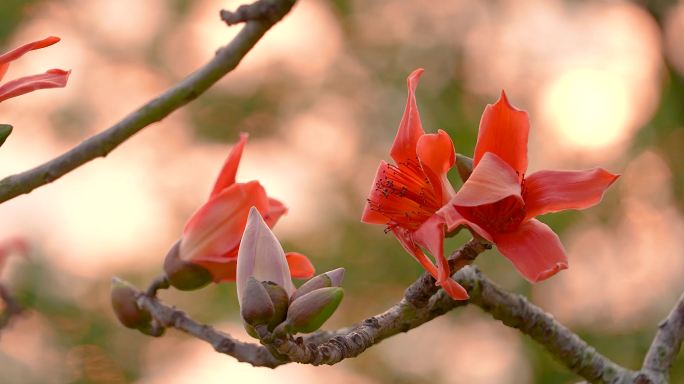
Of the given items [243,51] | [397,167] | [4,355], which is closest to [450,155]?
[397,167]

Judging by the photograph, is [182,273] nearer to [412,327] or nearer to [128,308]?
[128,308]

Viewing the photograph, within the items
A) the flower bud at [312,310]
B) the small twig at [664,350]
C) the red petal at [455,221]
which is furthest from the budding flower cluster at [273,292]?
the small twig at [664,350]

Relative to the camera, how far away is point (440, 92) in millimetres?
8039

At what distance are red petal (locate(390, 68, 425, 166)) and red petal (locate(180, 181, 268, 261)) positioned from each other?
0.19 m

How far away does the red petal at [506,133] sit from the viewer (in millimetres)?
948

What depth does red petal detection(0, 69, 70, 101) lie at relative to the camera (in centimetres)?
100

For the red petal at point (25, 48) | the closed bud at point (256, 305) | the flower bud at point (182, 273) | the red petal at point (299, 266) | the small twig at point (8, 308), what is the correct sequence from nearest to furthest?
the closed bud at point (256, 305)
the red petal at point (25, 48)
the red petal at point (299, 266)
the flower bud at point (182, 273)
the small twig at point (8, 308)

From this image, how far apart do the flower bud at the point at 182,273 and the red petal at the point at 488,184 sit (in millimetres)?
414

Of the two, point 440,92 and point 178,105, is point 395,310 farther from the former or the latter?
point 440,92

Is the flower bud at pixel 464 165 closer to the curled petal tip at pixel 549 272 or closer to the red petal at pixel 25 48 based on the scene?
the curled petal tip at pixel 549 272

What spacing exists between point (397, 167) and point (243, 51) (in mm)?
182

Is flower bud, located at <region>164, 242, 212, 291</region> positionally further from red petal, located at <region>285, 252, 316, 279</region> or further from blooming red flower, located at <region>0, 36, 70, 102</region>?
blooming red flower, located at <region>0, 36, 70, 102</region>

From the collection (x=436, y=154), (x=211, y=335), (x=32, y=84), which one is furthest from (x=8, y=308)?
(x=436, y=154)

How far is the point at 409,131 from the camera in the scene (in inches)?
39.8
